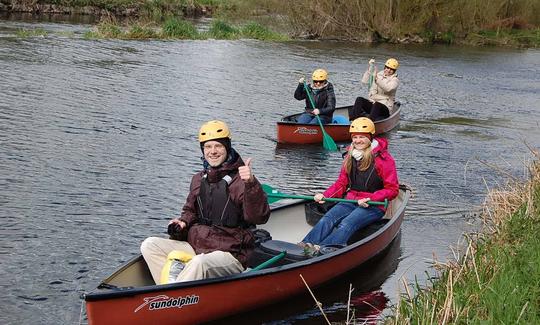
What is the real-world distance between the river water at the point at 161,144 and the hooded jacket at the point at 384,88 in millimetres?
868

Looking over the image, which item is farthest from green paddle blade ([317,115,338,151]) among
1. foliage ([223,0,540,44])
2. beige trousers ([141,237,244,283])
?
foliage ([223,0,540,44])

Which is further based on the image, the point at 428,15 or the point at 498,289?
the point at 428,15

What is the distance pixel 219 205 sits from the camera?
6.90 m

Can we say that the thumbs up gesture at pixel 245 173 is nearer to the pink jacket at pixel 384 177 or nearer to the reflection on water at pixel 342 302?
the reflection on water at pixel 342 302

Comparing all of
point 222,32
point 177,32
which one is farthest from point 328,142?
point 222,32

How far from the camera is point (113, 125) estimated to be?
15539mm

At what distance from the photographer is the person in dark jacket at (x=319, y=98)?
14914 millimetres

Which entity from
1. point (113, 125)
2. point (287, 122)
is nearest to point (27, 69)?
point (113, 125)

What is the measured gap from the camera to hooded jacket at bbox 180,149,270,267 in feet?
21.9

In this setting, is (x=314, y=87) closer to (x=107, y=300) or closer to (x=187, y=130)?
(x=187, y=130)

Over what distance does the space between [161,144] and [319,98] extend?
312 centimetres

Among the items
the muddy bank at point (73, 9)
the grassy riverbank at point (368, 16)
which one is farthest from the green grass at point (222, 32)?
the muddy bank at point (73, 9)

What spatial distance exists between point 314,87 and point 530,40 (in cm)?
3146

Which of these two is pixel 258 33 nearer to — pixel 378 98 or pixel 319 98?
pixel 378 98
